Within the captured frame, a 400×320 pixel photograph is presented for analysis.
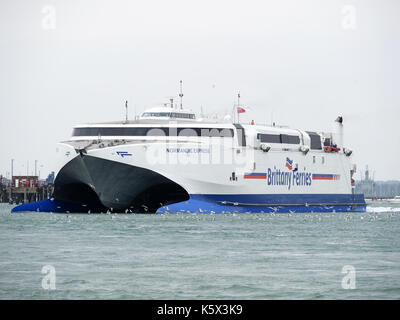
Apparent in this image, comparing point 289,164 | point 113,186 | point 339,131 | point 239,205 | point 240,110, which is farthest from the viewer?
point 339,131

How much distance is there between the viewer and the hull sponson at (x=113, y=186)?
5247 cm

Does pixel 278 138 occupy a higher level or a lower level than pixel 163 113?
lower

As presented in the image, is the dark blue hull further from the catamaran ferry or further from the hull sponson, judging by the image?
the hull sponson

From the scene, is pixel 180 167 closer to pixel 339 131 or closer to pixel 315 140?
pixel 315 140

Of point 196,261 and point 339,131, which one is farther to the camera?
point 339,131

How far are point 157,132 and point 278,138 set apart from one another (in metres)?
10.9

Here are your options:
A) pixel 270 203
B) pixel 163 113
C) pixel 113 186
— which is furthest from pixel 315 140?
pixel 113 186

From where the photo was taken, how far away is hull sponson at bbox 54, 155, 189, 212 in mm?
52469

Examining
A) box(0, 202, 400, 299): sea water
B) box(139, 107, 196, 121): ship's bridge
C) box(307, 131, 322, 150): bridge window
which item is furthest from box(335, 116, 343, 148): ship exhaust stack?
box(0, 202, 400, 299): sea water

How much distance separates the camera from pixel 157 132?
182 ft

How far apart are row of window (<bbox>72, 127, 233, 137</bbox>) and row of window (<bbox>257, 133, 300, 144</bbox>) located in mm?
3884

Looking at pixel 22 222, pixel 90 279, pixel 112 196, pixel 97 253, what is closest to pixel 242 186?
pixel 112 196

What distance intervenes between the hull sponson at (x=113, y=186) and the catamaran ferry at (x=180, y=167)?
0.19 feet
